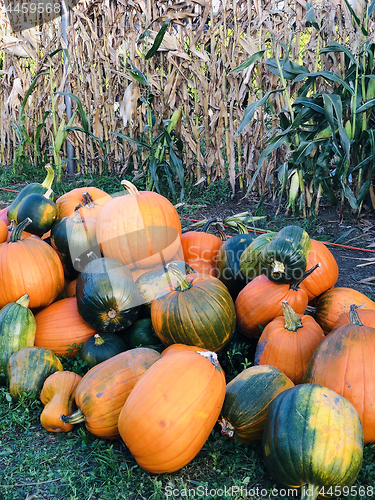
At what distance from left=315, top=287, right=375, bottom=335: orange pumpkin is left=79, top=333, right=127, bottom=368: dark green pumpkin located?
4.45ft

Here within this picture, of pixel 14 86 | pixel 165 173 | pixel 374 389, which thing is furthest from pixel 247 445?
pixel 14 86

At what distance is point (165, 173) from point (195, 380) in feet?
16.8

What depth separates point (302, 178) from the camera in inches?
201

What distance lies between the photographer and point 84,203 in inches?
139

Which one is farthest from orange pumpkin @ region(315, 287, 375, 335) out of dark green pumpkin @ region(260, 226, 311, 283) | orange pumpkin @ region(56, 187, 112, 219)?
orange pumpkin @ region(56, 187, 112, 219)

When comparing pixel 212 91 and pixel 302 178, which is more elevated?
pixel 212 91

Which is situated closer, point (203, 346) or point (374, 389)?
point (374, 389)

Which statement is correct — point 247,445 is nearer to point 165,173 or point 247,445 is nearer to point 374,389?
point 374,389

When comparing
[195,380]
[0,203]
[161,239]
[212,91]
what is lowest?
[0,203]

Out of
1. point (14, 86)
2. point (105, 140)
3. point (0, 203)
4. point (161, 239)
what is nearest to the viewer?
point (161, 239)

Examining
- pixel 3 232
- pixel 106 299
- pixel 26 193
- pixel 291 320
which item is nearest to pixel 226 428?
pixel 291 320

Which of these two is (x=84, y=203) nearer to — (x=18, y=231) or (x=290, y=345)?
(x=18, y=231)

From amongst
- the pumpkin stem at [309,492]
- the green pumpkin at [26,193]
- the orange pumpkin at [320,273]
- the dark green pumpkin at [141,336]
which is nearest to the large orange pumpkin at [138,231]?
the dark green pumpkin at [141,336]

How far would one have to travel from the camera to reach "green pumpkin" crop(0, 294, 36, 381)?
106 inches
